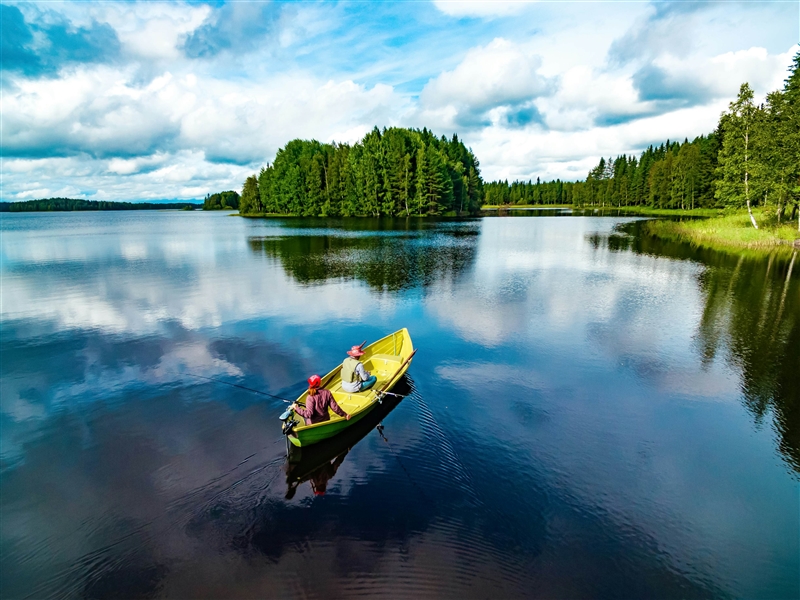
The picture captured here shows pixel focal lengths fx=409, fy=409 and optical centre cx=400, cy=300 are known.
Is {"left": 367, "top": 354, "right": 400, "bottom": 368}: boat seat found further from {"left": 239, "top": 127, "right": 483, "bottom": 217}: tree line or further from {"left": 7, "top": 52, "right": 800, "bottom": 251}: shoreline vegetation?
{"left": 239, "top": 127, "right": 483, "bottom": 217}: tree line

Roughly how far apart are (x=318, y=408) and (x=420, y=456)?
320 cm

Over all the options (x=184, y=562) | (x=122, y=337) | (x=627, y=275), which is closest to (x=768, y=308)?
(x=627, y=275)

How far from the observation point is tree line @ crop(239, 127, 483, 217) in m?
107

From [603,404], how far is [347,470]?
354 inches

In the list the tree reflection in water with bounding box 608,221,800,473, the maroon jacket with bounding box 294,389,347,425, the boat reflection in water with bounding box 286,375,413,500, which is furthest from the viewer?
the tree reflection in water with bounding box 608,221,800,473

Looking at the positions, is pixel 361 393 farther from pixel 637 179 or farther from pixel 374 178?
pixel 637 179

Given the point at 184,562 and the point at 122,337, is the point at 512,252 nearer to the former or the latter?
the point at 122,337

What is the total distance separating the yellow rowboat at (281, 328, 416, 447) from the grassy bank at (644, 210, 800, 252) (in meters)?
47.7

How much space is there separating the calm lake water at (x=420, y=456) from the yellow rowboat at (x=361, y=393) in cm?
76

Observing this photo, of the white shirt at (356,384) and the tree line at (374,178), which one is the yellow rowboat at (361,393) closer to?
the white shirt at (356,384)

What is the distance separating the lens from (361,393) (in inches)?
536

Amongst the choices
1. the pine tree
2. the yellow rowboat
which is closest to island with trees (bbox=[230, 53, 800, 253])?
the pine tree

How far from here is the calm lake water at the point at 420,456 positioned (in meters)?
8.14

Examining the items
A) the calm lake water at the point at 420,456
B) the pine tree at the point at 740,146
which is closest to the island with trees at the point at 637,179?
the pine tree at the point at 740,146
